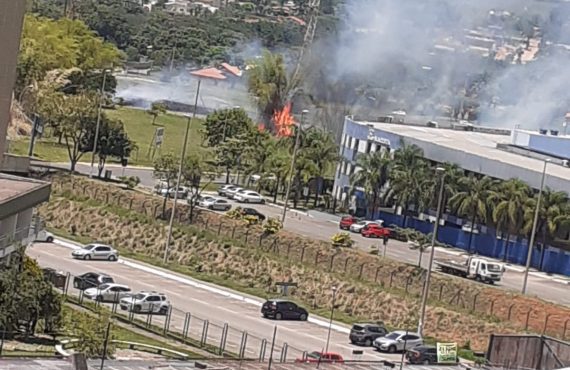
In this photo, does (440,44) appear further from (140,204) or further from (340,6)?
(140,204)

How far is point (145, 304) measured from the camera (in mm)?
21391

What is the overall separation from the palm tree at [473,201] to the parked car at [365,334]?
7.43 meters

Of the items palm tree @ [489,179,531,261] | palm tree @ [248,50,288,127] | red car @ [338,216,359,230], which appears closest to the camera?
palm tree @ [489,179,531,261]

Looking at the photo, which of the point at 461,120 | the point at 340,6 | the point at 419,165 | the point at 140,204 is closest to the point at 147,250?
the point at 140,204

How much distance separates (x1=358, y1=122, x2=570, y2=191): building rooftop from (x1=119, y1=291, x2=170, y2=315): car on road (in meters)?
10.3

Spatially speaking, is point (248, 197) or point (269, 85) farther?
point (269, 85)

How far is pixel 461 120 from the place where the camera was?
48.9 metres

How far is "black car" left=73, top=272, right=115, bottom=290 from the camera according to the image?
2212cm

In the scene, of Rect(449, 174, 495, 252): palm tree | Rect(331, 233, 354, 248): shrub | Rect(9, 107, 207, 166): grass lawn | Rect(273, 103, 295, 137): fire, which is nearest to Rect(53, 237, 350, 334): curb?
Rect(331, 233, 354, 248): shrub

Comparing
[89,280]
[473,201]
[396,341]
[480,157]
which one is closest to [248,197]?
[480,157]

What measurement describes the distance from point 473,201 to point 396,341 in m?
8.23

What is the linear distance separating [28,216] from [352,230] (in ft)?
44.1

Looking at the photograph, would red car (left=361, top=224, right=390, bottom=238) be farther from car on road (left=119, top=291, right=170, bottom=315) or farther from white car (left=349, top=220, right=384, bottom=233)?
car on road (left=119, top=291, right=170, bottom=315)

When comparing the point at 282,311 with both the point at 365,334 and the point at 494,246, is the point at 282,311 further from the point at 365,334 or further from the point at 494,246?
the point at 494,246
